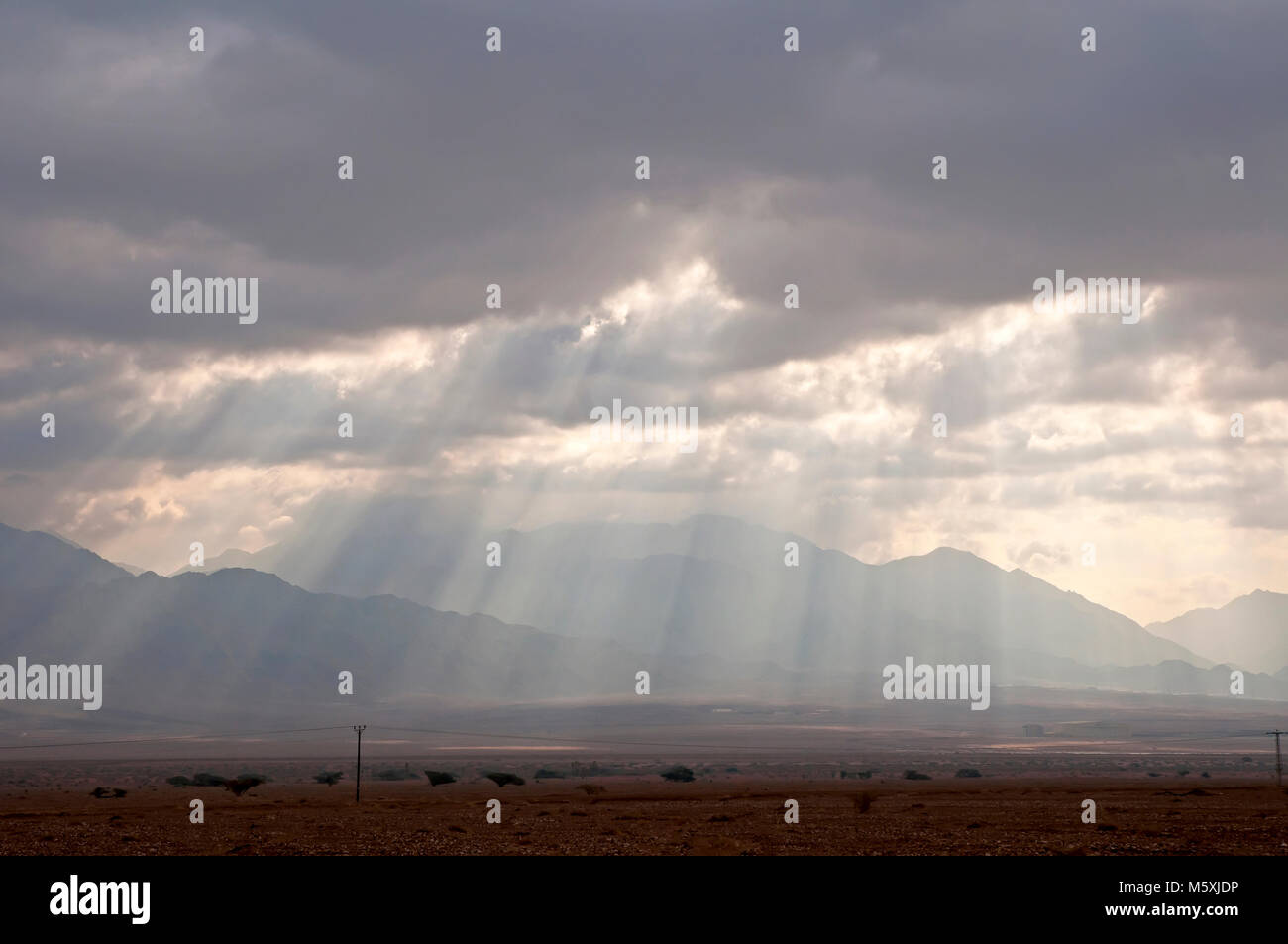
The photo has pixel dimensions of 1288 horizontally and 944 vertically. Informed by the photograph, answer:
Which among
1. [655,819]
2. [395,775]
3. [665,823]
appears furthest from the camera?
[395,775]

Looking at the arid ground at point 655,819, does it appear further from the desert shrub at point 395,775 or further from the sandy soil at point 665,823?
the desert shrub at point 395,775

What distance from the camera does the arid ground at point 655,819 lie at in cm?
4094

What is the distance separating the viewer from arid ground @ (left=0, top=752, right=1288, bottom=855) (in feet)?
134

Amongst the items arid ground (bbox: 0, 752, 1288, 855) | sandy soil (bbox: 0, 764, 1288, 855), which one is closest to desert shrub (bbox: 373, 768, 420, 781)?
arid ground (bbox: 0, 752, 1288, 855)

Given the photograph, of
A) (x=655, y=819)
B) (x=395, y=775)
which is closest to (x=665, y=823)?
(x=655, y=819)

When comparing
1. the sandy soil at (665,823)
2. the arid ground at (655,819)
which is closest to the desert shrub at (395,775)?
the arid ground at (655,819)

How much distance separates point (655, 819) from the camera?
55500mm

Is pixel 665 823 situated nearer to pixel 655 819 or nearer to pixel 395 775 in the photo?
pixel 655 819

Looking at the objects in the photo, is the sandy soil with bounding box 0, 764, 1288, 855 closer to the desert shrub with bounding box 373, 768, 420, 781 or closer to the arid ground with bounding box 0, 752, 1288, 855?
the arid ground with bounding box 0, 752, 1288, 855

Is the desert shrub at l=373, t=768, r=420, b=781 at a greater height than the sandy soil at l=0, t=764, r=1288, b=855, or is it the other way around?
the sandy soil at l=0, t=764, r=1288, b=855
